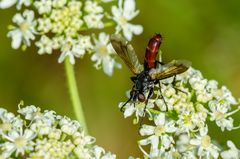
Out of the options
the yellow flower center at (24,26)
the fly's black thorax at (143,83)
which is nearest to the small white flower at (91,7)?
the yellow flower center at (24,26)

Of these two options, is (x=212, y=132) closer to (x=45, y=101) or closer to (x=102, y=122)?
(x=102, y=122)

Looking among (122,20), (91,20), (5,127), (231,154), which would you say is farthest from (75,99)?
(231,154)

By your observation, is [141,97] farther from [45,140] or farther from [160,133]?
[45,140]

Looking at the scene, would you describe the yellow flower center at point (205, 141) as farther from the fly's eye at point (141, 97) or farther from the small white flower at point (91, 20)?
the small white flower at point (91, 20)

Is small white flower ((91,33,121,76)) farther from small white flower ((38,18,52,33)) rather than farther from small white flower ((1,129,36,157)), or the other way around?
small white flower ((1,129,36,157))

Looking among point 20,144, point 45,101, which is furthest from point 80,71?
point 20,144

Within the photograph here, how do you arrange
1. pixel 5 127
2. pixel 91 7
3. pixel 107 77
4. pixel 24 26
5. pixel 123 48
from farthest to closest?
pixel 107 77, pixel 24 26, pixel 91 7, pixel 123 48, pixel 5 127
